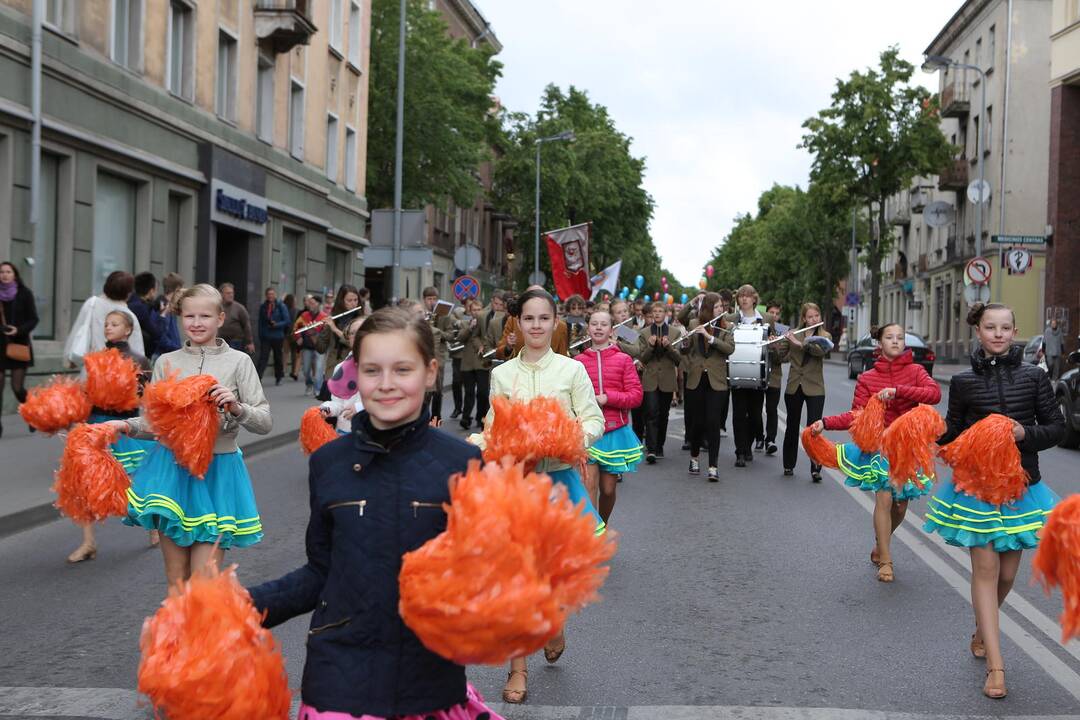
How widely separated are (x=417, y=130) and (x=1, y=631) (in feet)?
106

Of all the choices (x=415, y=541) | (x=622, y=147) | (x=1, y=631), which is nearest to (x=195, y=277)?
(x=1, y=631)

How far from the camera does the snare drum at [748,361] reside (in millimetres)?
13875

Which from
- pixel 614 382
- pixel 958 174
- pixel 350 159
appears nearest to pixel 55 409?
pixel 614 382

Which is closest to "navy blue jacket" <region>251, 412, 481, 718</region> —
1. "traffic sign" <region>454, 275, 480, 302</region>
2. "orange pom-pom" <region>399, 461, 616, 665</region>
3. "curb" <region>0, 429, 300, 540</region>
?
"orange pom-pom" <region>399, 461, 616, 665</region>

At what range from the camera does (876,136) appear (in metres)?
49.2

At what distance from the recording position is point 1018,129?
1944 inches

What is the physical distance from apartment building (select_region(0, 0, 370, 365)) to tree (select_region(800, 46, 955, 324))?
22107 mm

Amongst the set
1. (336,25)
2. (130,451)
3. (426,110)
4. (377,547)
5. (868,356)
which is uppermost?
(336,25)

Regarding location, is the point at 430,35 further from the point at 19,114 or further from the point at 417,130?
the point at 19,114

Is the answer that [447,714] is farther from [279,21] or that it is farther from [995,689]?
[279,21]

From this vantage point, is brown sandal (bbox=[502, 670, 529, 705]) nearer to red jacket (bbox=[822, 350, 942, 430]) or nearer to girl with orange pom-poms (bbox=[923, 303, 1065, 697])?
girl with orange pom-poms (bbox=[923, 303, 1065, 697])

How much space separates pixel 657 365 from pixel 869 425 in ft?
25.3

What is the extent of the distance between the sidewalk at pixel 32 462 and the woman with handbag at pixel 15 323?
65 cm

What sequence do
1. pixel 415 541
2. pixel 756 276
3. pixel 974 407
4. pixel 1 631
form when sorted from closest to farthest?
pixel 415 541 < pixel 974 407 < pixel 1 631 < pixel 756 276
